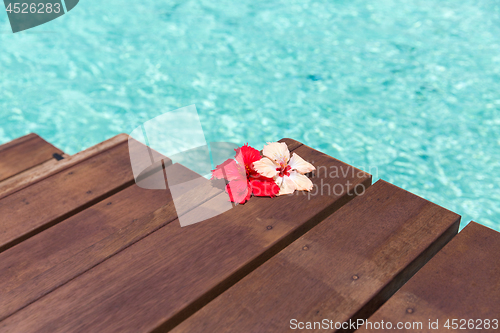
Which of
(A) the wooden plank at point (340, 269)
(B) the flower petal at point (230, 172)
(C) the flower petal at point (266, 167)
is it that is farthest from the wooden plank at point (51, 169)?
(A) the wooden plank at point (340, 269)

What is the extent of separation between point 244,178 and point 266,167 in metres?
0.07

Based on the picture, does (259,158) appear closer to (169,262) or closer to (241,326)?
(169,262)

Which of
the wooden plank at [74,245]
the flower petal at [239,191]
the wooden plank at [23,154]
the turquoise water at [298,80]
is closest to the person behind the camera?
the wooden plank at [74,245]

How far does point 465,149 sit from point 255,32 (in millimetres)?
2255

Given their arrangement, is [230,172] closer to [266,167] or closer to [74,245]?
[266,167]

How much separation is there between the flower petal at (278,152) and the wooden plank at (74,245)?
23cm

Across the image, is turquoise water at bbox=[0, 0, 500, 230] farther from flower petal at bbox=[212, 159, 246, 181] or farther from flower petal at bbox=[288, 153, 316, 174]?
flower petal at bbox=[212, 159, 246, 181]

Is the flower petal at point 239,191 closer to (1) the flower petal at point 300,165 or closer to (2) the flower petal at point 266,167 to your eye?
(2) the flower petal at point 266,167

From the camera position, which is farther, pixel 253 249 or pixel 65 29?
pixel 65 29

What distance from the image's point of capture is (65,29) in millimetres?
4379

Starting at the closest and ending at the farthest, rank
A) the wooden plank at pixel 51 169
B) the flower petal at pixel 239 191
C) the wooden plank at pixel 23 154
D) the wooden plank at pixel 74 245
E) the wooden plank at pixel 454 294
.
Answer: the wooden plank at pixel 454 294 < the wooden plank at pixel 74 245 < the flower petal at pixel 239 191 < the wooden plank at pixel 51 169 < the wooden plank at pixel 23 154

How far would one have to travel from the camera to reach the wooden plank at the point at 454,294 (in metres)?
0.80

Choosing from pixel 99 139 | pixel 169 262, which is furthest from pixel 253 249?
pixel 99 139

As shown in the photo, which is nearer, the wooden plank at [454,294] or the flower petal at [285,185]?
the wooden plank at [454,294]
